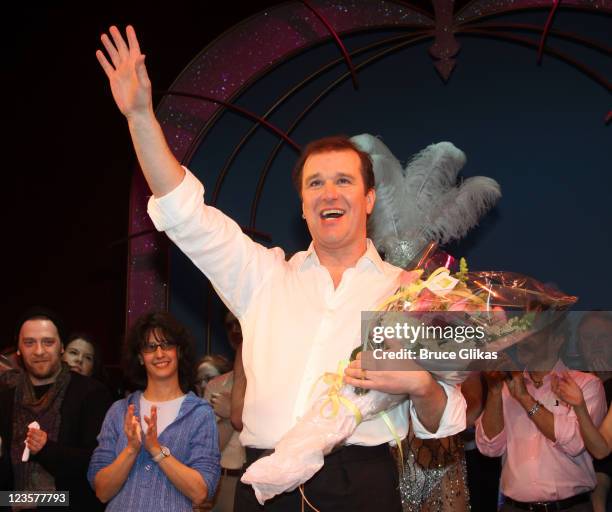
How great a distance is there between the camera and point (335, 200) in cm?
195

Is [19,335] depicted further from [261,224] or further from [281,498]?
[281,498]

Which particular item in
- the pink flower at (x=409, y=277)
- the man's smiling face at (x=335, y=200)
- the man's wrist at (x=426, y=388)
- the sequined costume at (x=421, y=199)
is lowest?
the man's wrist at (x=426, y=388)

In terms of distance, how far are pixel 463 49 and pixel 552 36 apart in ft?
1.35

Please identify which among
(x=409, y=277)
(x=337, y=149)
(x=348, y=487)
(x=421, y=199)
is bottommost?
(x=348, y=487)

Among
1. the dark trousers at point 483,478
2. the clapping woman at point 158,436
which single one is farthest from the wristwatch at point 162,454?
the dark trousers at point 483,478

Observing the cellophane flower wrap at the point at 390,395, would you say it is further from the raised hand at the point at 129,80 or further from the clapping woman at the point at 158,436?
the clapping woman at the point at 158,436

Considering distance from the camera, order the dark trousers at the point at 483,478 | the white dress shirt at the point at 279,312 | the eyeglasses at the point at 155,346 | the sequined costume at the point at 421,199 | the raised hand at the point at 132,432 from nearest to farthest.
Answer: the white dress shirt at the point at 279,312 → the raised hand at the point at 132,432 → the eyeglasses at the point at 155,346 → the sequined costume at the point at 421,199 → the dark trousers at the point at 483,478

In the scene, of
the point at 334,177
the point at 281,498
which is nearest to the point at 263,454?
the point at 281,498

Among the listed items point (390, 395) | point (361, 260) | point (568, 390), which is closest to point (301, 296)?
point (361, 260)

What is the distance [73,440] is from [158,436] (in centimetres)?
45

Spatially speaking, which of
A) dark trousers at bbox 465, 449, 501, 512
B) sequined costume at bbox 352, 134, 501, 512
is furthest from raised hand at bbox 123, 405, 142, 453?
dark trousers at bbox 465, 449, 501, 512

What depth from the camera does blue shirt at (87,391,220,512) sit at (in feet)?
8.95

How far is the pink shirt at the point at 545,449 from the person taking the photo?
3031 millimetres

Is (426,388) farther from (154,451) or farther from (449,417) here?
(154,451)
